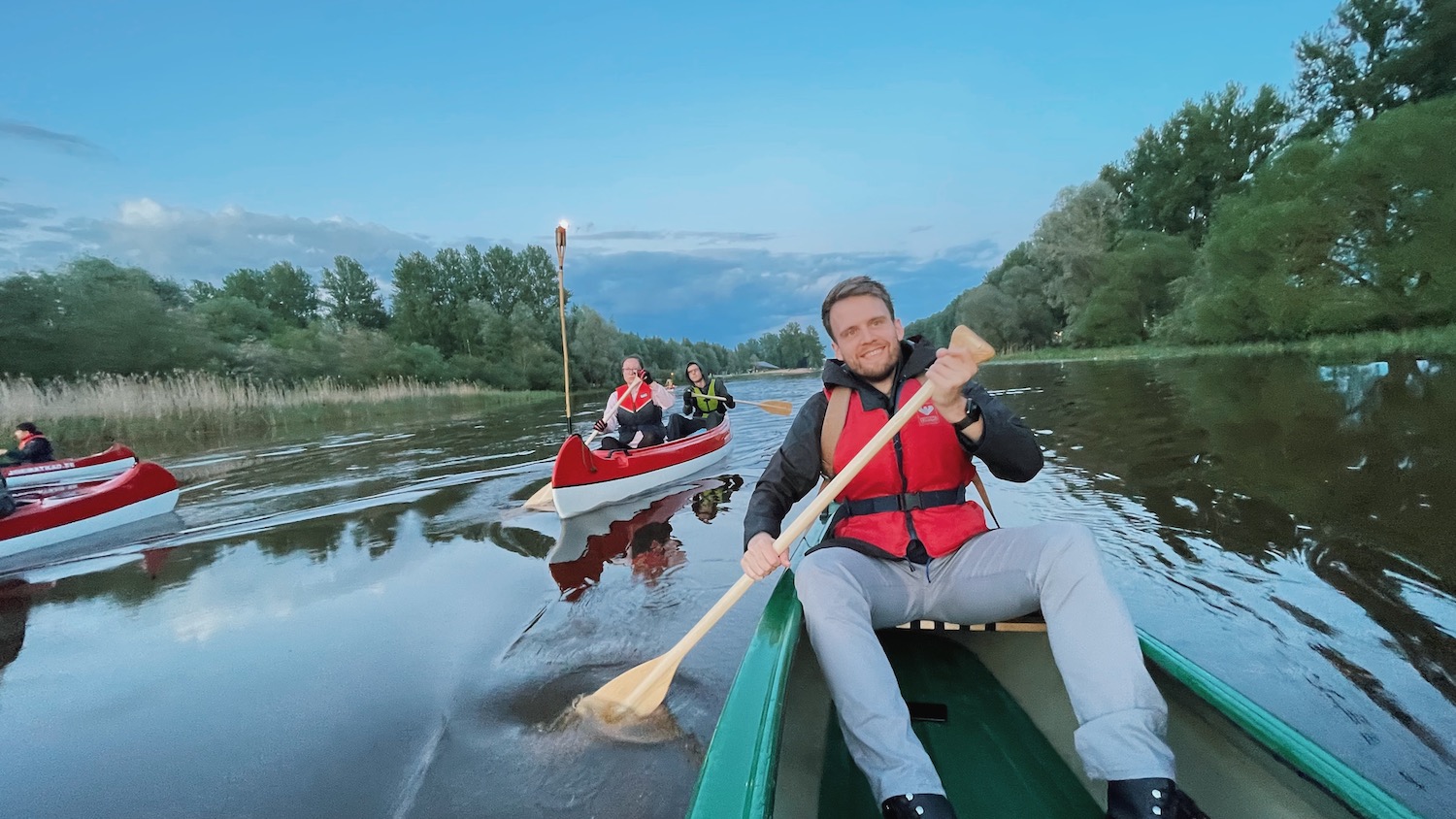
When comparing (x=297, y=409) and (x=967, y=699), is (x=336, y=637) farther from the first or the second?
(x=297, y=409)

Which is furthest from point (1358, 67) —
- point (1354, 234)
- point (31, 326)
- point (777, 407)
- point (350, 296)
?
point (350, 296)

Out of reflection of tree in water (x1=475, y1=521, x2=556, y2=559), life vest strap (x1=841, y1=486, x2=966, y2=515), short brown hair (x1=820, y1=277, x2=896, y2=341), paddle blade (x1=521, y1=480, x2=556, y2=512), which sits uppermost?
A: short brown hair (x1=820, y1=277, x2=896, y2=341)

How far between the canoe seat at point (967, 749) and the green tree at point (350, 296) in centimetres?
5697

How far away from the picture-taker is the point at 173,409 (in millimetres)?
15406

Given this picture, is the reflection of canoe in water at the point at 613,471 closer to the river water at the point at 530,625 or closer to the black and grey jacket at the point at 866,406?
the river water at the point at 530,625

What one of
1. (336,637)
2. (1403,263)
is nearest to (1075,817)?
(336,637)

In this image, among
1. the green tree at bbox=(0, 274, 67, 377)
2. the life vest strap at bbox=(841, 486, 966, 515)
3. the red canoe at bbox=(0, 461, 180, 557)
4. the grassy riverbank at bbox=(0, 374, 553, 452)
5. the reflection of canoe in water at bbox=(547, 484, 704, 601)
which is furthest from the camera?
the green tree at bbox=(0, 274, 67, 377)

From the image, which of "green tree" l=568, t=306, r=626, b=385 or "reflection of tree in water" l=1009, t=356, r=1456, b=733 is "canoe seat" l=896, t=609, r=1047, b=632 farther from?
"green tree" l=568, t=306, r=626, b=385

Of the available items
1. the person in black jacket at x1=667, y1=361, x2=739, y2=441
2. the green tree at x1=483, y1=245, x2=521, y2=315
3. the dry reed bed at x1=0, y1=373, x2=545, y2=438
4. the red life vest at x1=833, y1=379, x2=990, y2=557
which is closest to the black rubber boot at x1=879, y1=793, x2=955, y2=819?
the red life vest at x1=833, y1=379, x2=990, y2=557

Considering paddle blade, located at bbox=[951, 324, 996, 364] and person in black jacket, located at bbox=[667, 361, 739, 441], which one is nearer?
paddle blade, located at bbox=[951, 324, 996, 364]

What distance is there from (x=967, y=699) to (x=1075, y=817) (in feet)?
1.52

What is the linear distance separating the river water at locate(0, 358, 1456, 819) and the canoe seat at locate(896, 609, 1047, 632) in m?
1.03

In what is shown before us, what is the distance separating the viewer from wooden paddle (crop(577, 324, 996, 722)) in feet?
7.06

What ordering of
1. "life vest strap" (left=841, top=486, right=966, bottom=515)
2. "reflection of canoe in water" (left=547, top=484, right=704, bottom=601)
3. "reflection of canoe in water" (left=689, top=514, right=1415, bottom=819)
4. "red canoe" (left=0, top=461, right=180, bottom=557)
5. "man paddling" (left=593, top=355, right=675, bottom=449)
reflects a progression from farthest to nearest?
1. "man paddling" (left=593, top=355, right=675, bottom=449)
2. "red canoe" (left=0, top=461, right=180, bottom=557)
3. "reflection of canoe in water" (left=547, top=484, right=704, bottom=601)
4. "life vest strap" (left=841, top=486, right=966, bottom=515)
5. "reflection of canoe in water" (left=689, top=514, right=1415, bottom=819)
